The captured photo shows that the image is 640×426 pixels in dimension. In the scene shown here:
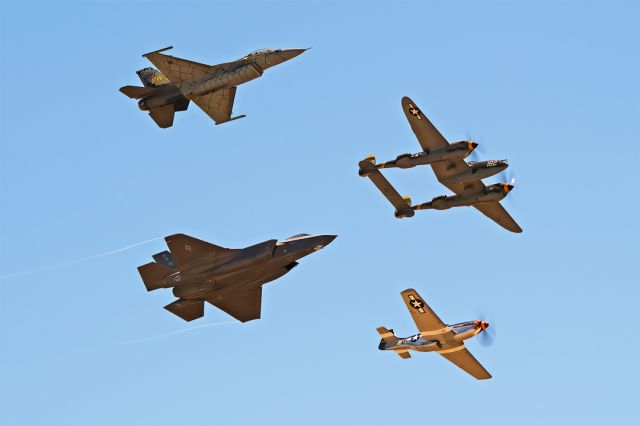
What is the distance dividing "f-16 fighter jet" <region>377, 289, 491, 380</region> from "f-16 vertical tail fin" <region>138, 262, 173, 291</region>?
22.3m

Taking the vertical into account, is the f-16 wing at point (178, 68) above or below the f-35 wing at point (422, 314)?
above

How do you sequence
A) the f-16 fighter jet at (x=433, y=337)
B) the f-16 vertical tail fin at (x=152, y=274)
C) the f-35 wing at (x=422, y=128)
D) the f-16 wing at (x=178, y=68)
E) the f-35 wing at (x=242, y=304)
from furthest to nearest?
the f-35 wing at (x=422, y=128)
the f-16 fighter jet at (x=433, y=337)
the f-16 wing at (x=178, y=68)
the f-35 wing at (x=242, y=304)
the f-16 vertical tail fin at (x=152, y=274)

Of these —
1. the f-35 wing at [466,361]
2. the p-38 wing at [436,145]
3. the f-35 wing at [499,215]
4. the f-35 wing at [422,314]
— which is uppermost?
the p-38 wing at [436,145]

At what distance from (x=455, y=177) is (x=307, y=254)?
2283cm

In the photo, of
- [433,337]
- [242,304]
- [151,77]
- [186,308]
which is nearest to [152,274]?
[186,308]

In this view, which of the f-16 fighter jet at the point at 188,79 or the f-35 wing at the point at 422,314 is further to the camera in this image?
the f-35 wing at the point at 422,314

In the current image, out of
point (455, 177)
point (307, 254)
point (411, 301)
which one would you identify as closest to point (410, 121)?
point (455, 177)

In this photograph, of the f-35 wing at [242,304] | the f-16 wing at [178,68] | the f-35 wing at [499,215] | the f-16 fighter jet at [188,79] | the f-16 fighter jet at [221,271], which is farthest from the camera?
the f-35 wing at [499,215]

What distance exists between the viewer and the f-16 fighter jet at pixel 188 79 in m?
83.2

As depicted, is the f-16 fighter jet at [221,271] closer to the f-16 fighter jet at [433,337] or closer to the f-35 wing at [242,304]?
the f-35 wing at [242,304]

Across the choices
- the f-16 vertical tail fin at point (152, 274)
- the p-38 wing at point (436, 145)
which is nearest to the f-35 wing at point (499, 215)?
the p-38 wing at point (436, 145)

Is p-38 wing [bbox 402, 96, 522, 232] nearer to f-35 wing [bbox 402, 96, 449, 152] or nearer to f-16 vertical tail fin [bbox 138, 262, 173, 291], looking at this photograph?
f-35 wing [bbox 402, 96, 449, 152]

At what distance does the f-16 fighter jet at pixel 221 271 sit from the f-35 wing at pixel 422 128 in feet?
62.0

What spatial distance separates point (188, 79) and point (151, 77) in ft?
21.8
